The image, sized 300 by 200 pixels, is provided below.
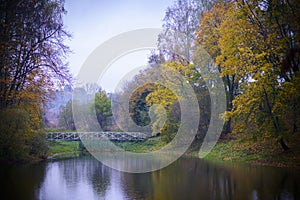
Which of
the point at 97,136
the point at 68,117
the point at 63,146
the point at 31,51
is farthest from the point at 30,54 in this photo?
the point at 68,117

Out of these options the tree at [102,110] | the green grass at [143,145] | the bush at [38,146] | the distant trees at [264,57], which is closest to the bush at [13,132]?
the bush at [38,146]

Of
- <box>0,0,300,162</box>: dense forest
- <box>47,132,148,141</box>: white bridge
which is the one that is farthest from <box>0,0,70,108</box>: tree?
<box>47,132,148,141</box>: white bridge

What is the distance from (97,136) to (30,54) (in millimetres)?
15814

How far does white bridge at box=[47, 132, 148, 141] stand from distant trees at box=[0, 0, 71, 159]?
1309 cm

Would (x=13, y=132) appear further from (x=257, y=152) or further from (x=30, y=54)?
(x=257, y=152)

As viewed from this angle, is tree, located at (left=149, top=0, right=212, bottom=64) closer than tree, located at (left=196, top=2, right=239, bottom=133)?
No

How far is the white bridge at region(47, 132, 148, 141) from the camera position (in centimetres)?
3081

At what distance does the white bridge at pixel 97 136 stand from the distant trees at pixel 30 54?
13.1 m

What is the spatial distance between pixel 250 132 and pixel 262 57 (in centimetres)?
441

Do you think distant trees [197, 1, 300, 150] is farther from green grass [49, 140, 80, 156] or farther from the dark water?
green grass [49, 140, 80, 156]

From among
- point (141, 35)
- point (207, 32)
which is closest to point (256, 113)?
point (207, 32)

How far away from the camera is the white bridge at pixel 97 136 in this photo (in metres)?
30.8

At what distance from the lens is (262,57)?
1440 centimetres

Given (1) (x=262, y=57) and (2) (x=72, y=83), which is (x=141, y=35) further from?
(1) (x=262, y=57)
